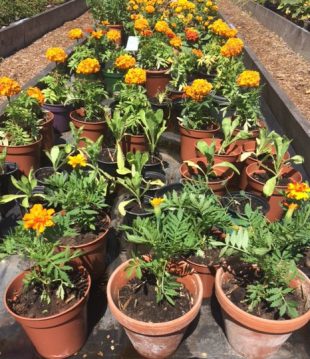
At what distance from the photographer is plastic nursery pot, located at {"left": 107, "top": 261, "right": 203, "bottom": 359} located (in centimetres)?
180

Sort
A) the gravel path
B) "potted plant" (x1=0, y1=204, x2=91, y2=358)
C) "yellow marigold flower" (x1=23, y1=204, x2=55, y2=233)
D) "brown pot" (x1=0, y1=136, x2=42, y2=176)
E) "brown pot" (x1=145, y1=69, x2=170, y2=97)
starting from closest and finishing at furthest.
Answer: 1. "yellow marigold flower" (x1=23, y1=204, x2=55, y2=233)
2. "potted plant" (x1=0, y1=204, x2=91, y2=358)
3. "brown pot" (x1=0, y1=136, x2=42, y2=176)
4. "brown pot" (x1=145, y1=69, x2=170, y2=97)
5. the gravel path

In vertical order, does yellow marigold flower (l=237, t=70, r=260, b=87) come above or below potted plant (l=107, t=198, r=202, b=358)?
above

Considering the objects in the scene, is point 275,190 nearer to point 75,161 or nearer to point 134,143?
point 134,143

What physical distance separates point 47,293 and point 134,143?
6.38ft

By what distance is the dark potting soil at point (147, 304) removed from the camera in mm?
1921

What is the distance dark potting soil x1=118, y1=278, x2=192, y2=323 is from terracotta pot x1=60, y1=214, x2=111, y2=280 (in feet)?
1.23

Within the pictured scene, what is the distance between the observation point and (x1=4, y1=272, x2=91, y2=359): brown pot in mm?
1835

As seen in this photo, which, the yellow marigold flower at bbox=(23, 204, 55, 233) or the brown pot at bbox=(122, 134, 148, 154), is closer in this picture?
the yellow marigold flower at bbox=(23, 204, 55, 233)


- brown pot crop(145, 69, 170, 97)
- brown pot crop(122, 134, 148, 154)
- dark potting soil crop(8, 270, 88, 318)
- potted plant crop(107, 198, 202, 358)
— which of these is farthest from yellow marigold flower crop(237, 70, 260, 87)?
dark potting soil crop(8, 270, 88, 318)

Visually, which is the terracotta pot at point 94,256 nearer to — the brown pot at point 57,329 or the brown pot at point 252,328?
the brown pot at point 57,329

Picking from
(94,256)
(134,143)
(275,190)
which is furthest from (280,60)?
(94,256)

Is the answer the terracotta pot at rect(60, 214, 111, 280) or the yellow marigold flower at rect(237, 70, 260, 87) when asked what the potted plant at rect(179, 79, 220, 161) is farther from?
the terracotta pot at rect(60, 214, 111, 280)

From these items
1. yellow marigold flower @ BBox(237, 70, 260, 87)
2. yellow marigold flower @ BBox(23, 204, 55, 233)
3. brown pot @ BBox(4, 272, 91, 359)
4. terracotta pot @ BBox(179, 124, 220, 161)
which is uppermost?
yellow marigold flower @ BBox(237, 70, 260, 87)

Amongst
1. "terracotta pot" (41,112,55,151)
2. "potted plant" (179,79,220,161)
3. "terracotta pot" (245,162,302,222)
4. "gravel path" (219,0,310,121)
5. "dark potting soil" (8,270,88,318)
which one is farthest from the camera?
"gravel path" (219,0,310,121)
